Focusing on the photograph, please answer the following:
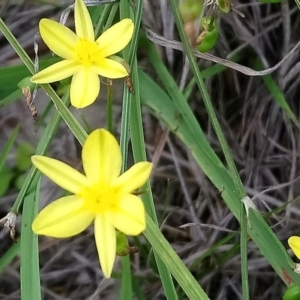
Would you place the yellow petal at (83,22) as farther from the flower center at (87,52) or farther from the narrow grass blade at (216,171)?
the narrow grass blade at (216,171)

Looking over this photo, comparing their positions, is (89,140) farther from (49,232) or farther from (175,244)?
(175,244)

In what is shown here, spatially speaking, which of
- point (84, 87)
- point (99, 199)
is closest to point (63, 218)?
point (99, 199)

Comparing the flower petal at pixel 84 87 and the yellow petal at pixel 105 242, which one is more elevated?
the flower petal at pixel 84 87

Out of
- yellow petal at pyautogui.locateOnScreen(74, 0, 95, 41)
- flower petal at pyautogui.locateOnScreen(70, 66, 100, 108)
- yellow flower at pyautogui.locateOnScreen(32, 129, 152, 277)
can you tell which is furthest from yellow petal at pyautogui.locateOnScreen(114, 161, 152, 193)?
yellow petal at pyautogui.locateOnScreen(74, 0, 95, 41)

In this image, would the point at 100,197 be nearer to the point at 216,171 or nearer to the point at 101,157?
the point at 101,157

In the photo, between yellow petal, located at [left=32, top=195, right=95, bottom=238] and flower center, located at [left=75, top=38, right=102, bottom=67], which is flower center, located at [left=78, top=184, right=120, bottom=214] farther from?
flower center, located at [left=75, top=38, right=102, bottom=67]

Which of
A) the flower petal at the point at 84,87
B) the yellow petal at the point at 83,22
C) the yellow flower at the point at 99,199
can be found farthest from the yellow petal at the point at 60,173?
the yellow petal at the point at 83,22

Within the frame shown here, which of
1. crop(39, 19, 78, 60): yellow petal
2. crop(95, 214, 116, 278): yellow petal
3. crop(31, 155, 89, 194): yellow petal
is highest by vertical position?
crop(39, 19, 78, 60): yellow petal
